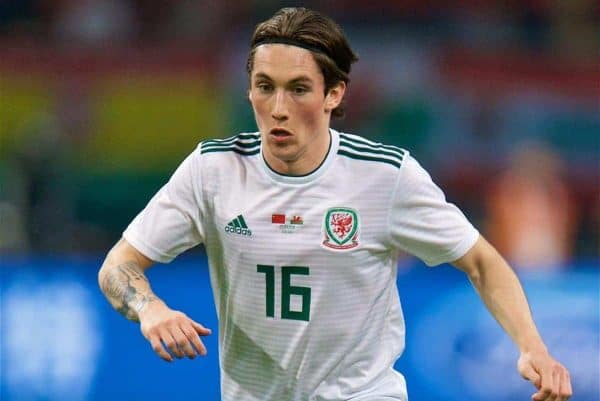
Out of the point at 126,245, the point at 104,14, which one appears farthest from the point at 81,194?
the point at 126,245

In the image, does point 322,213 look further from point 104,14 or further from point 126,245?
point 104,14

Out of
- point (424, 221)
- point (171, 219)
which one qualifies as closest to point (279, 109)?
point (171, 219)

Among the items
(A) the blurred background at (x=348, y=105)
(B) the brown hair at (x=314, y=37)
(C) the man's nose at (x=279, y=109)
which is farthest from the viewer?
(A) the blurred background at (x=348, y=105)

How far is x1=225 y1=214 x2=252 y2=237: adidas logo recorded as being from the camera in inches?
208

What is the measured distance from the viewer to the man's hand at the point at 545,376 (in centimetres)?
482

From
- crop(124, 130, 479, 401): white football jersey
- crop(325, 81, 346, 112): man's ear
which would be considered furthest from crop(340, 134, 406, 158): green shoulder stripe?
crop(325, 81, 346, 112): man's ear

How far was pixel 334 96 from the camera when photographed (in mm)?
5375

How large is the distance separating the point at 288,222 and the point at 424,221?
53cm

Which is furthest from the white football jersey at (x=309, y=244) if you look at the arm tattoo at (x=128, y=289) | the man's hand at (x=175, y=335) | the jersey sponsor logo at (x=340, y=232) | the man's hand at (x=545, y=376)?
the man's hand at (x=175, y=335)

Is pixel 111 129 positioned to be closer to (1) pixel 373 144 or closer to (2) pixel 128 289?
(1) pixel 373 144

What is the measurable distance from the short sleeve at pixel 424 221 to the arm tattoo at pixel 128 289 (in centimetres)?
100

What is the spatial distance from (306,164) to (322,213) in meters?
0.20

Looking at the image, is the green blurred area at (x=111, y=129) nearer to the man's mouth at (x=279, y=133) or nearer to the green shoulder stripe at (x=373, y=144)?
the green shoulder stripe at (x=373, y=144)

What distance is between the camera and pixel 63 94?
1605 centimetres
